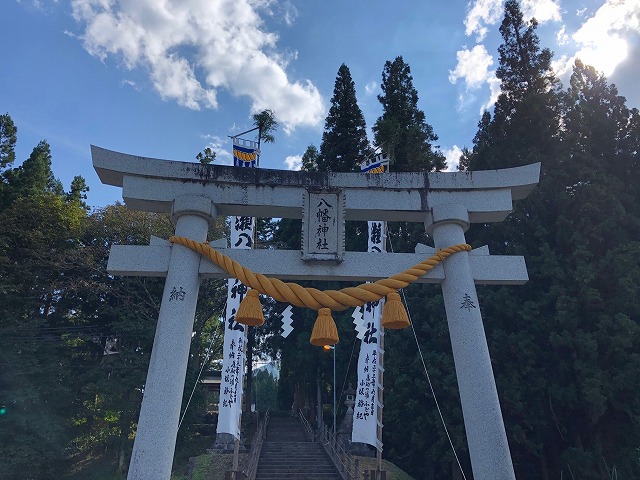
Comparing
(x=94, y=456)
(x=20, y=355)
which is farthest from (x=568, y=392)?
(x=94, y=456)

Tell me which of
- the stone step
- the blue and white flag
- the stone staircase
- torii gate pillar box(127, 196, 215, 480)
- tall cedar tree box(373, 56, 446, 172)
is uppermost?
tall cedar tree box(373, 56, 446, 172)

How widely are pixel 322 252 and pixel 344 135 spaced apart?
1531 cm

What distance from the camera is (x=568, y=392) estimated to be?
1042cm

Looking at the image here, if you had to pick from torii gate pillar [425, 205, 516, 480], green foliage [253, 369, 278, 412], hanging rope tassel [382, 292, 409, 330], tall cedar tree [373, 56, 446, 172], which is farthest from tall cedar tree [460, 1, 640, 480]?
green foliage [253, 369, 278, 412]

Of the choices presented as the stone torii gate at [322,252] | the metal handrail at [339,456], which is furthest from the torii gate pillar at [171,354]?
the metal handrail at [339,456]

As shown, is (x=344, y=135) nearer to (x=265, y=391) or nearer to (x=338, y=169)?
(x=338, y=169)

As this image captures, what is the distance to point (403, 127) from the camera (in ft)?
57.1

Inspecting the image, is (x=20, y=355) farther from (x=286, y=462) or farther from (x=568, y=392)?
(x=568, y=392)

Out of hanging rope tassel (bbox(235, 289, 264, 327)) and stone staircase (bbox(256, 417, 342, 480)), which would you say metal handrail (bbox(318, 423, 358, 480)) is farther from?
hanging rope tassel (bbox(235, 289, 264, 327))

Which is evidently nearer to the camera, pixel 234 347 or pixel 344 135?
pixel 234 347

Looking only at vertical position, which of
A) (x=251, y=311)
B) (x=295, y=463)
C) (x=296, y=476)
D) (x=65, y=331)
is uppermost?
(x=65, y=331)

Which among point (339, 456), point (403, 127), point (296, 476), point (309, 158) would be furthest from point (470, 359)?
point (309, 158)

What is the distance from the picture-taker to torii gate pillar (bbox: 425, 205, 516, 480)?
180 inches

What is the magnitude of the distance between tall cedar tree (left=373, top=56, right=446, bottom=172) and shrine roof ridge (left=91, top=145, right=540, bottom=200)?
933 cm
